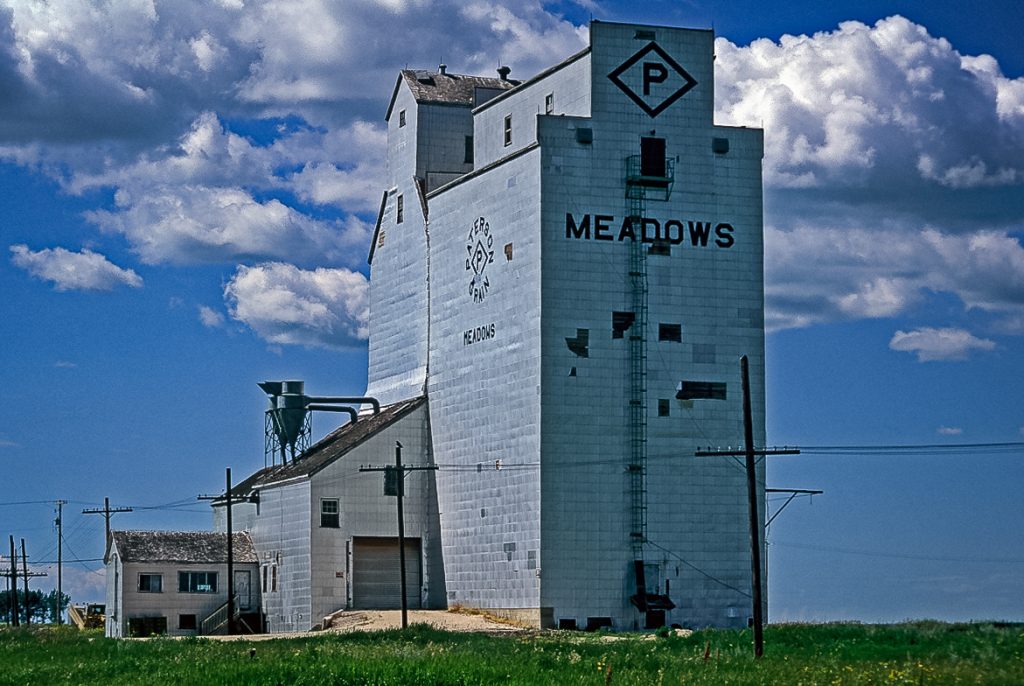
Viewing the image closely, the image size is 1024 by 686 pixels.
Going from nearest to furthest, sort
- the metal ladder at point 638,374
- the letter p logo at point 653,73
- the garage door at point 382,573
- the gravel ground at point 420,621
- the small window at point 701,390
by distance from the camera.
Result: the gravel ground at point 420,621
the metal ladder at point 638,374
the small window at point 701,390
the letter p logo at point 653,73
the garage door at point 382,573

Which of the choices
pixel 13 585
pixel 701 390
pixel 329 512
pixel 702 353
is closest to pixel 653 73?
pixel 702 353

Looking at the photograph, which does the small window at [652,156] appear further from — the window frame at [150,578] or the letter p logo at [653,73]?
the window frame at [150,578]

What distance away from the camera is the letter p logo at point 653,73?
69875 mm

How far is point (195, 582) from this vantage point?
82312 millimetres

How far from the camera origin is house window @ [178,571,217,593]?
82.1 metres

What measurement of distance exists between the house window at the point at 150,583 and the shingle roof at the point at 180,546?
809 mm

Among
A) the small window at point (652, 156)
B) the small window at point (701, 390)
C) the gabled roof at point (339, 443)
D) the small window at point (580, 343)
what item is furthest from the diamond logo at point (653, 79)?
the gabled roof at point (339, 443)

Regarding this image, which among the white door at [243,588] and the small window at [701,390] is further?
the white door at [243,588]

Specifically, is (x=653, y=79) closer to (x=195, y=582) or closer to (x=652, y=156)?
(x=652, y=156)

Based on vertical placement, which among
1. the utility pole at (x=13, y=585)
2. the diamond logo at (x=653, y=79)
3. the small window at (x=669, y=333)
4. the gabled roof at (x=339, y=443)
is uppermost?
the diamond logo at (x=653, y=79)

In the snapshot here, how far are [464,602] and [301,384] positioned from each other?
68.6ft

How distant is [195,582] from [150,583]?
2.25 metres

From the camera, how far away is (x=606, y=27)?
69.4 meters

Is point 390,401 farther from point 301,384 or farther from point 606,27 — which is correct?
point 606,27
